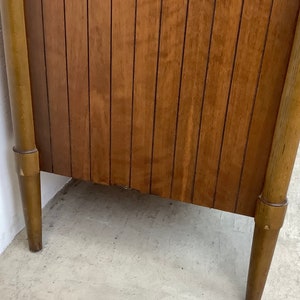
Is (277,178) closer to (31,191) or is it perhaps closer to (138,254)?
(138,254)

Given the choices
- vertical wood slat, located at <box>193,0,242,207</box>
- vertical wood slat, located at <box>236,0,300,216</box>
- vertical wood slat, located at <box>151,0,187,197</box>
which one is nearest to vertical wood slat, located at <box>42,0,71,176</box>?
vertical wood slat, located at <box>151,0,187,197</box>

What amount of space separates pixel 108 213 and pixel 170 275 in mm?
312

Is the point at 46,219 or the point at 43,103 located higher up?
the point at 43,103

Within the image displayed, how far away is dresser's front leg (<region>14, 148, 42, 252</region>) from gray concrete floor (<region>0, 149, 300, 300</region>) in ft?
0.18

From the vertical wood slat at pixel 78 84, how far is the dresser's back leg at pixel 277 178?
16.2 inches

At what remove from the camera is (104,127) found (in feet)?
3.06

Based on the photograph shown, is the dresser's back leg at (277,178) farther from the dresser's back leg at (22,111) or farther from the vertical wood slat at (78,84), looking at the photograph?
the dresser's back leg at (22,111)

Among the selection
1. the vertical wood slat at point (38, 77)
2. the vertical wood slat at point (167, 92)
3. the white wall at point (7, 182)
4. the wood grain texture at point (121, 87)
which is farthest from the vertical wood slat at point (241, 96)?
the white wall at point (7, 182)

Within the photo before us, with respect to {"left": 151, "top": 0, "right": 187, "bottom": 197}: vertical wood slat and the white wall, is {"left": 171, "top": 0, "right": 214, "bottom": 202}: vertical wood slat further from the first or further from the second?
the white wall

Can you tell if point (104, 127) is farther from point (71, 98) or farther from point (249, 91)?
point (249, 91)

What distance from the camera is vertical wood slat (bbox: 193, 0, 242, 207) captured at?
743 millimetres

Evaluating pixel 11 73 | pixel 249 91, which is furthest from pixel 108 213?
pixel 249 91

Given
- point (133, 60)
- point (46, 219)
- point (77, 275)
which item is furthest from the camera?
point (46, 219)

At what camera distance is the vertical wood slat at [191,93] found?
0.76 meters
